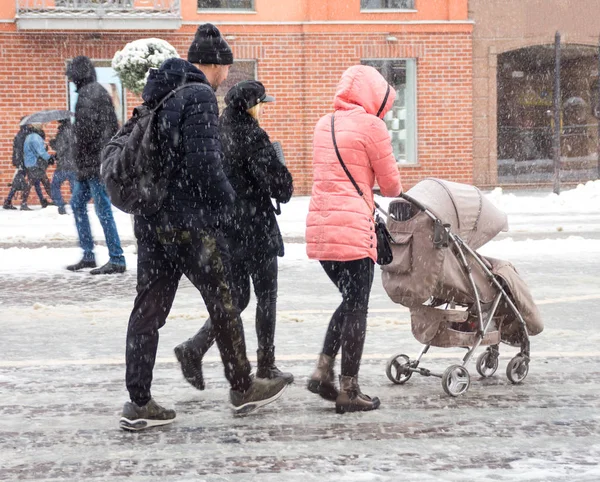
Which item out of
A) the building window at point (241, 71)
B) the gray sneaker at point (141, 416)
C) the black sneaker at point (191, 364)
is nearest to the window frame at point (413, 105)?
the building window at point (241, 71)

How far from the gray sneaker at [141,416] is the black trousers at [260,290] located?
31.9 inches

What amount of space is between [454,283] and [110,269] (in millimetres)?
5971

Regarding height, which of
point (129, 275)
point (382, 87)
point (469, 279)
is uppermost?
point (382, 87)

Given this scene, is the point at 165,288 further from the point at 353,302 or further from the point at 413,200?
the point at 413,200

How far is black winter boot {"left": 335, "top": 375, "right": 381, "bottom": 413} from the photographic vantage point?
5.71 meters

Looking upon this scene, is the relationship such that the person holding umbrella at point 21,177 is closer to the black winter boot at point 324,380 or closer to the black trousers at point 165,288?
the black winter boot at point 324,380

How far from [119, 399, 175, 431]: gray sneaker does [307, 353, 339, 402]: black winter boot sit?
0.88 meters

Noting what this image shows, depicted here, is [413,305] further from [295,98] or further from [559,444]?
[295,98]

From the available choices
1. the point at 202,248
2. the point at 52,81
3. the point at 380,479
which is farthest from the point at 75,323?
the point at 52,81

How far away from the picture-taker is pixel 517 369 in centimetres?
635

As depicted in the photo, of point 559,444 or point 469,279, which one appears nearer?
point 559,444

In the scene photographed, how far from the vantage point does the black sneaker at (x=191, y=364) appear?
610 centimetres

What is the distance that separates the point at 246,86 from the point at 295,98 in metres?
17.7

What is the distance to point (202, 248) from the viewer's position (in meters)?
5.29
